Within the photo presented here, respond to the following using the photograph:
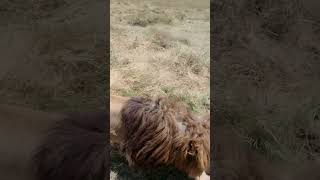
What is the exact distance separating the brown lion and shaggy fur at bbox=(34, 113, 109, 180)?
0.30m

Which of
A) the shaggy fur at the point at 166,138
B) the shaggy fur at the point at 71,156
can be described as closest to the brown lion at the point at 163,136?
the shaggy fur at the point at 166,138

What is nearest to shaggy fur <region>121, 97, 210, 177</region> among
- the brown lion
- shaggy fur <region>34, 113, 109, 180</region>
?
the brown lion

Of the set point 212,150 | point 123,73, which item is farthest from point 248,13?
point 212,150

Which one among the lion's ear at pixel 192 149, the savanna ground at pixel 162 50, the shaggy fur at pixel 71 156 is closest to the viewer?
the shaggy fur at pixel 71 156

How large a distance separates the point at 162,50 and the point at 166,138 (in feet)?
3.38

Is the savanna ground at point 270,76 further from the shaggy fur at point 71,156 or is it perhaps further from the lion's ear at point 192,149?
the shaggy fur at point 71,156

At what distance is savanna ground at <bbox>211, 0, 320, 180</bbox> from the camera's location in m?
2.04

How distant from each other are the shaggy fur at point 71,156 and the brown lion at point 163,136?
301 millimetres

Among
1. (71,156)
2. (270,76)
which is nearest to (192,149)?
(71,156)

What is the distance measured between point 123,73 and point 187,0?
737 mm

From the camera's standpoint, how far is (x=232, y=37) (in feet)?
9.28

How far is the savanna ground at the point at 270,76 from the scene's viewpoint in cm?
204

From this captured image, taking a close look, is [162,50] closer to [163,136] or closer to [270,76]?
[270,76]

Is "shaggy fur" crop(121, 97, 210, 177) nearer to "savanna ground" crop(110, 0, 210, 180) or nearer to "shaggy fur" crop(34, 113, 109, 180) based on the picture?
"shaggy fur" crop(34, 113, 109, 180)
